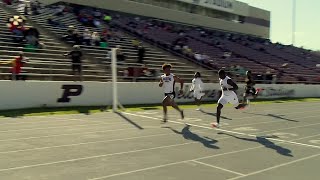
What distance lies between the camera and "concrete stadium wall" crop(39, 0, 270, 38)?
41.3m

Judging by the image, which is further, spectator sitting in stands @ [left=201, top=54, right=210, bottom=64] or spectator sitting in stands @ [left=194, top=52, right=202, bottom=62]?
spectator sitting in stands @ [left=201, top=54, right=210, bottom=64]

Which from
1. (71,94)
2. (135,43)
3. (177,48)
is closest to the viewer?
(71,94)

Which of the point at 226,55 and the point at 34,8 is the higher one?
the point at 34,8

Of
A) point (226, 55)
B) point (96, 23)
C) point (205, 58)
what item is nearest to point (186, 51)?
point (205, 58)

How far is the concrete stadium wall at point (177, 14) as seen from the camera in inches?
1625

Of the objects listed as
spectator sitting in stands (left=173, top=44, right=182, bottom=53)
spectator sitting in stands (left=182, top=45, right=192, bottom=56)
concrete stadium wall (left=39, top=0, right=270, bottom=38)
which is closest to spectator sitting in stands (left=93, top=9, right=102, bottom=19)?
concrete stadium wall (left=39, top=0, right=270, bottom=38)

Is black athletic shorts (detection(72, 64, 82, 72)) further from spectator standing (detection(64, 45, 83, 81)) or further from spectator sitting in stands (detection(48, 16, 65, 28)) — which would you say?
spectator sitting in stands (detection(48, 16, 65, 28))

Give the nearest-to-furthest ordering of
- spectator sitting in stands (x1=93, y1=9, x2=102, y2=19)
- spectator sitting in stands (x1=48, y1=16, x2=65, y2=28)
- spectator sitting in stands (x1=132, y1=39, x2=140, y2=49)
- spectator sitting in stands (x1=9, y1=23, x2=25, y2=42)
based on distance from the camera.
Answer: spectator sitting in stands (x1=9, y1=23, x2=25, y2=42) → spectator sitting in stands (x1=48, y1=16, x2=65, y2=28) → spectator sitting in stands (x1=132, y1=39, x2=140, y2=49) → spectator sitting in stands (x1=93, y1=9, x2=102, y2=19)

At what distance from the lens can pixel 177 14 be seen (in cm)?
4941

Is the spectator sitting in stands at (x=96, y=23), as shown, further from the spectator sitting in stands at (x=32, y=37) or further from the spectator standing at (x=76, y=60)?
the spectator standing at (x=76, y=60)

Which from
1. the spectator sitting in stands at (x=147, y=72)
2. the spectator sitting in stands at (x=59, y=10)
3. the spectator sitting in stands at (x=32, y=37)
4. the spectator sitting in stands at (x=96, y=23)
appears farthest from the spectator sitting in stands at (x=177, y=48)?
the spectator sitting in stands at (x=32, y=37)

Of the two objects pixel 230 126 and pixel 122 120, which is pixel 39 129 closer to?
pixel 122 120

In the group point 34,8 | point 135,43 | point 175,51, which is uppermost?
point 34,8

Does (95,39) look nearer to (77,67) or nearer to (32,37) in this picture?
(32,37)
